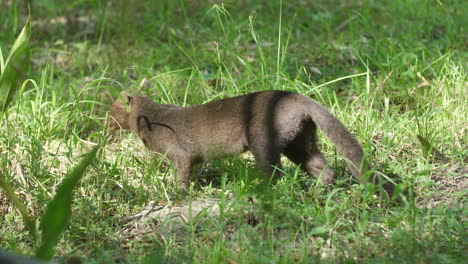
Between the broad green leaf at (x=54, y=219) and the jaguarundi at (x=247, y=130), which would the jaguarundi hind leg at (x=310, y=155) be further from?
the broad green leaf at (x=54, y=219)

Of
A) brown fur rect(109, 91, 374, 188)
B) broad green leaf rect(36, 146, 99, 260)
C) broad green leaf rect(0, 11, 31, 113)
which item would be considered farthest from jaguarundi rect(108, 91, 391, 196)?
broad green leaf rect(36, 146, 99, 260)

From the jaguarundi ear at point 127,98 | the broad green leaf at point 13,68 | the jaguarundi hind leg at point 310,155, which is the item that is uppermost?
the broad green leaf at point 13,68

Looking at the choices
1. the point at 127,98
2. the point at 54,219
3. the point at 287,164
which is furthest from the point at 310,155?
the point at 54,219

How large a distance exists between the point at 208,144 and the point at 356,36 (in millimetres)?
3316

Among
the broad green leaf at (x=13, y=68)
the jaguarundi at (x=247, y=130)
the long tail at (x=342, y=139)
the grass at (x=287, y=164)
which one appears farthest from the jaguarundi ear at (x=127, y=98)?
the long tail at (x=342, y=139)

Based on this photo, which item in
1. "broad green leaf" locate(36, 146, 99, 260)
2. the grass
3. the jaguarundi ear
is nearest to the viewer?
"broad green leaf" locate(36, 146, 99, 260)

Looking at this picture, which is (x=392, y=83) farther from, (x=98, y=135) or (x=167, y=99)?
(x=98, y=135)

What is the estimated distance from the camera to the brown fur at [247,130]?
3551mm

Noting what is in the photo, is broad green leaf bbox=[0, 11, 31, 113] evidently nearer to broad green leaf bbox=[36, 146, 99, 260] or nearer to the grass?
the grass

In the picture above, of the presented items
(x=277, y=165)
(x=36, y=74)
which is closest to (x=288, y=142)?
(x=277, y=165)

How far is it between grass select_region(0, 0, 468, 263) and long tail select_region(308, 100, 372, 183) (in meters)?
0.20

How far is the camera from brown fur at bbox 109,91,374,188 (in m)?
3.55

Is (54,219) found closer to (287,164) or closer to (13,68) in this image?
(13,68)

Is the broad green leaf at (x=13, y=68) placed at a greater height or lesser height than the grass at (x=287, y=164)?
greater
